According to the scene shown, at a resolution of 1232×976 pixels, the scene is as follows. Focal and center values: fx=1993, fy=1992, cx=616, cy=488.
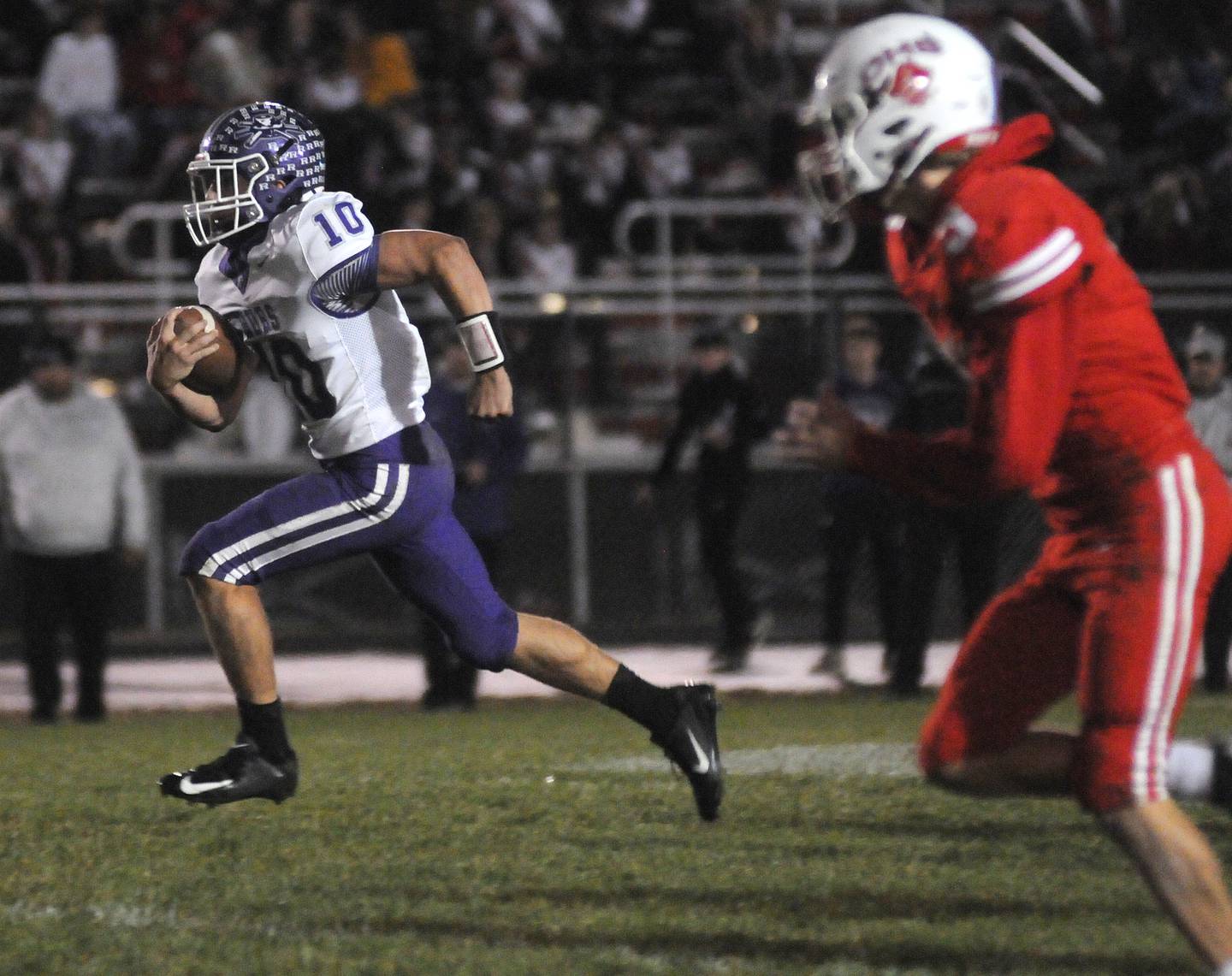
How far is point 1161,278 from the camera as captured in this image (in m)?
13.1

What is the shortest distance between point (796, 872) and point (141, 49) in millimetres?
11790

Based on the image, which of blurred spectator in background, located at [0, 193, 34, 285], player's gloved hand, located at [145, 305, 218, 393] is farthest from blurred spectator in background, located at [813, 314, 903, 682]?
blurred spectator in background, located at [0, 193, 34, 285]

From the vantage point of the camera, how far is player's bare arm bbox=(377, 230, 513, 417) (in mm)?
5004

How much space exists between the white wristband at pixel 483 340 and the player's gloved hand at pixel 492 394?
21 millimetres

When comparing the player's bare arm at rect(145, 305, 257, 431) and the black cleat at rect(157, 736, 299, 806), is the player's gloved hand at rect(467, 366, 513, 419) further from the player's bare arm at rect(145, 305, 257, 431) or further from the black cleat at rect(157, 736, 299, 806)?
the black cleat at rect(157, 736, 299, 806)

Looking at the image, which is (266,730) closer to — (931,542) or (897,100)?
A: (897,100)

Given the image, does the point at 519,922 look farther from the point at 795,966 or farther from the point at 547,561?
the point at 547,561

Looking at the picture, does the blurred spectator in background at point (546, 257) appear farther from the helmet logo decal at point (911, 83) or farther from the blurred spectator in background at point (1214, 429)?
the helmet logo decal at point (911, 83)

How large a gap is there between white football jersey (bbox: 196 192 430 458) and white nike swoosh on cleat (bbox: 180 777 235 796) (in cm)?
89

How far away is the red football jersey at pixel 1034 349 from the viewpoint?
3.20 m

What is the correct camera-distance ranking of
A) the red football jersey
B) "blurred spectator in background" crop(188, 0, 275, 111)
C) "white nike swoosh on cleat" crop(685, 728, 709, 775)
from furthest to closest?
"blurred spectator in background" crop(188, 0, 275, 111) → "white nike swoosh on cleat" crop(685, 728, 709, 775) → the red football jersey

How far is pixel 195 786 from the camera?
199 inches

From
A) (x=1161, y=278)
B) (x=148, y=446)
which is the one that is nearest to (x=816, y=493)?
(x=1161, y=278)

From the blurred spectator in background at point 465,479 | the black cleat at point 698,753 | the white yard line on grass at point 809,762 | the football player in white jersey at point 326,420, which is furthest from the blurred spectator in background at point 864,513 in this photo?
the football player in white jersey at point 326,420
